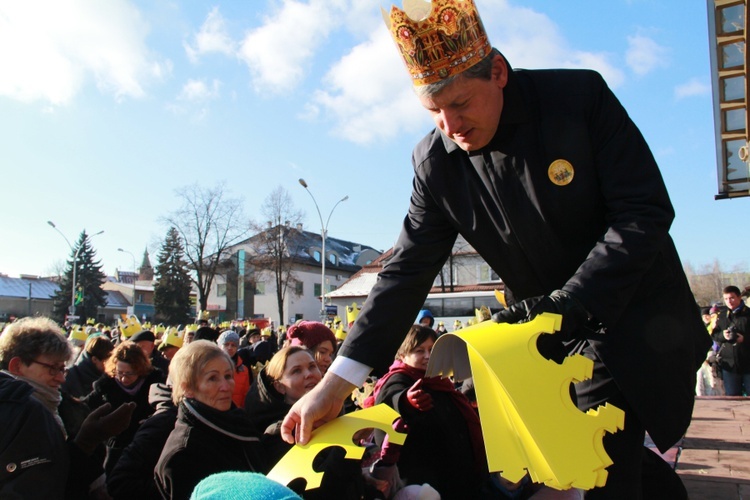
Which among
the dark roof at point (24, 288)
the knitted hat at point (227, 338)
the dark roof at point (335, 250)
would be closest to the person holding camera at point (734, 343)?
the knitted hat at point (227, 338)

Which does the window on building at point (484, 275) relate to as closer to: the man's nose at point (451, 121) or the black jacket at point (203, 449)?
the black jacket at point (203, 449)

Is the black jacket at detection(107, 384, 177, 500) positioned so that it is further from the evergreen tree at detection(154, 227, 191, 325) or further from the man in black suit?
the evergreen tree at detection(154, 227, 191, 325)

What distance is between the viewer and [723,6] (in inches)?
375

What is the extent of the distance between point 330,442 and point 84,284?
66.1 m

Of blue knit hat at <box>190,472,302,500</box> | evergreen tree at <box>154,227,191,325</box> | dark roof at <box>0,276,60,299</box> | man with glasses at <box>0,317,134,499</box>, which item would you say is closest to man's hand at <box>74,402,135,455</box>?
man with glasses at <box>0,317,134,499</box>

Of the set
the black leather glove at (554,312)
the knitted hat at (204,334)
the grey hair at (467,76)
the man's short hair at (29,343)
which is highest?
the grey hair at (467,76)

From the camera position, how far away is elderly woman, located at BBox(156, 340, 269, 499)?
10.3 ft

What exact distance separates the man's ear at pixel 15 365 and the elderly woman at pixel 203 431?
892 millimetres

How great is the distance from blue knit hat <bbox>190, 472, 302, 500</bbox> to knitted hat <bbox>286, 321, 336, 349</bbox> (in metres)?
4.33

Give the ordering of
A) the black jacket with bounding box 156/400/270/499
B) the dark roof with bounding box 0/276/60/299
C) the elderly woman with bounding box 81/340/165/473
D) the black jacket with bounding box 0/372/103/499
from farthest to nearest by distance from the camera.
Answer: the dark roof with bounding box 0/276/60/299, the elderly woman with bounding box 81/340/165/473, the black jacket with bounding box 156/400/270/499, the black jacket with bounding box 0/372/103/499

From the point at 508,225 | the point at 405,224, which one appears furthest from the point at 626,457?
the point at 405,224

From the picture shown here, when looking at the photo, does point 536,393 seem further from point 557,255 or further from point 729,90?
point 729,90

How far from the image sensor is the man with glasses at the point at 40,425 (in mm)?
3062

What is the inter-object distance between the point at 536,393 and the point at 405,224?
3.68 ft
